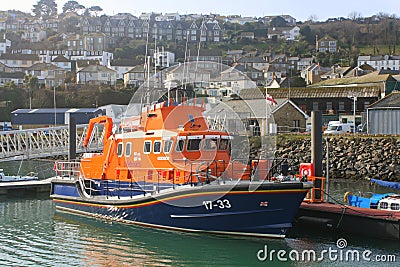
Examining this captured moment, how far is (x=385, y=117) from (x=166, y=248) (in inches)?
981

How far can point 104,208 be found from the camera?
19.1 meters

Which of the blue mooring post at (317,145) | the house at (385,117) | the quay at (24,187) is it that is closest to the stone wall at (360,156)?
the house at (385,117)

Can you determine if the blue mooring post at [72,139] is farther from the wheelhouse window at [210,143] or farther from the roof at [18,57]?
the roof at [18,57]

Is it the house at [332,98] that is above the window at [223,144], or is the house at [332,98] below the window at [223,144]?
above

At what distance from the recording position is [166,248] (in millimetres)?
15883

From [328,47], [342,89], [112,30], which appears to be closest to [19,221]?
[342,89]

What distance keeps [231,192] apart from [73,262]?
432 centimetres

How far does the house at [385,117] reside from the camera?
3672 centimetres

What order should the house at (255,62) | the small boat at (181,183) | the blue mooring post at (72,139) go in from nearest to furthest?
the small boat at (181,183) < the blue mooring post at (72,139) < the house at (255,62)

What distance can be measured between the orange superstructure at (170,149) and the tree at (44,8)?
167 meters

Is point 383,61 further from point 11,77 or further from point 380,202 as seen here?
point 380,202

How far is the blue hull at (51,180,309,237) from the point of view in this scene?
15328mm

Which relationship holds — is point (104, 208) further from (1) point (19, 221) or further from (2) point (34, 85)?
(2) point (34, 85)

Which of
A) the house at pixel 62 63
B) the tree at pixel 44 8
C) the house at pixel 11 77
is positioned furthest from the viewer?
the tree at pixel 44 8
